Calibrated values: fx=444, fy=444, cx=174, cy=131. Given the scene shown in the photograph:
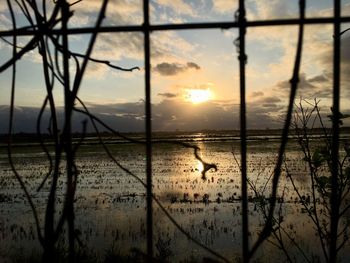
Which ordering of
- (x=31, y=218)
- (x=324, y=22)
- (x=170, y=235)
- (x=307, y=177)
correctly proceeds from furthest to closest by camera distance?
(x=307, y=177) → (x=31, y=218) → (x=170, y=235) → (x=324, y=22)

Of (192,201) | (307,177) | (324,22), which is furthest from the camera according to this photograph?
(307,177)

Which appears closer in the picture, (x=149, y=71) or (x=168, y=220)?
(x=149, y=71)

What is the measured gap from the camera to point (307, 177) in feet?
56.8

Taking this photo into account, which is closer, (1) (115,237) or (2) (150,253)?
(2) (150,253)

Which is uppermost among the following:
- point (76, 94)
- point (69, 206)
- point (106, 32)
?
point (106, 32)

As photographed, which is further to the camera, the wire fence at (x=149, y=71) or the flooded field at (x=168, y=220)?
the flooded field at (x=168, y=220)

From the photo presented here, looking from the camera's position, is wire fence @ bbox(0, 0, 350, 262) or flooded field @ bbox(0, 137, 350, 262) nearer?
wire fence @ bbox(0, 0, 350, 262)

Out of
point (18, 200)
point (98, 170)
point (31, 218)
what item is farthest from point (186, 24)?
point (98, 170)

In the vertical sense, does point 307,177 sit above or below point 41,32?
below

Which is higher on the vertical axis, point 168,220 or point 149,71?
point 149,71

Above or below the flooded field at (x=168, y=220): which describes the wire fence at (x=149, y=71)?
above

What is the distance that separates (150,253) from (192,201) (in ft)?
37.8

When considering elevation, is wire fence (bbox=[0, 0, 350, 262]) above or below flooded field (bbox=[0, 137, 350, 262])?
above

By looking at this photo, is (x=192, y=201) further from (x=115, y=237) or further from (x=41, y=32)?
(x=41, y=32)
